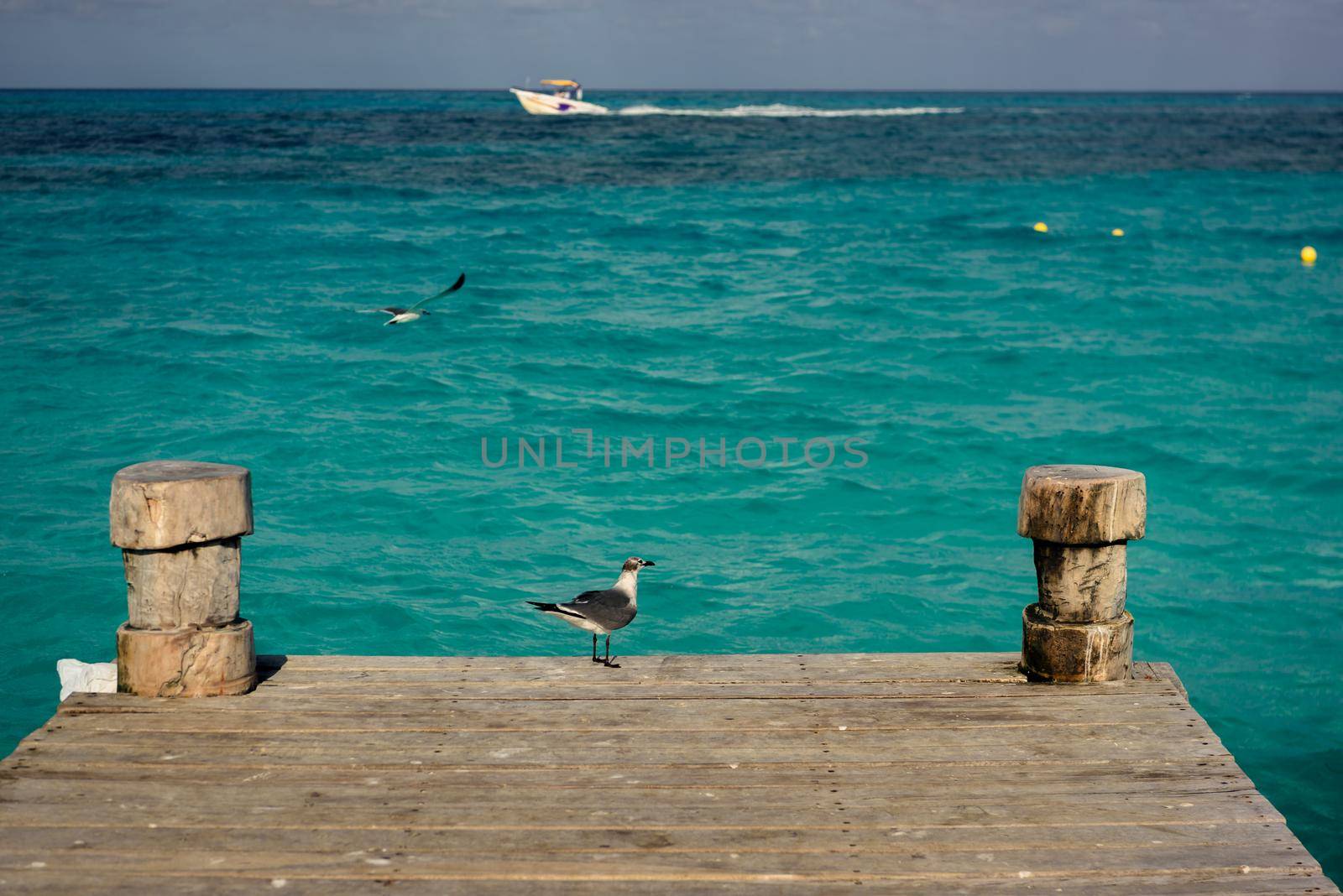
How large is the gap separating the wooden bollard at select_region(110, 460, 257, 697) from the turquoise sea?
4.18m

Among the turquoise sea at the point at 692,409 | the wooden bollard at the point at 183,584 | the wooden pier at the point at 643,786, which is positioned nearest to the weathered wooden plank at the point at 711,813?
the wooden pier at the point at 643,786

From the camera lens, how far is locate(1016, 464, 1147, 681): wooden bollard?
4766mm

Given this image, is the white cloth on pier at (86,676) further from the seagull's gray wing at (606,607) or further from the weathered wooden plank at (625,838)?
the seagull's gray wing at (606,607)

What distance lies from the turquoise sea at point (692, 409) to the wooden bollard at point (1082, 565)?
2974 millimetres

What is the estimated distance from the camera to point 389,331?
19266 millimetres

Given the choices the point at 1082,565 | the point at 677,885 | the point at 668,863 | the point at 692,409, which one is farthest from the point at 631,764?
the point at 692,409

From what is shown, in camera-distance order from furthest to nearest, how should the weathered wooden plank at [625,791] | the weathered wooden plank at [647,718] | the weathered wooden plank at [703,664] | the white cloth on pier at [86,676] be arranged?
1. the white cloth on pier at [86,676]
2. the weathered wooden plank at [703,664]
3. the weathered wooden plank at [647,718]
4. the weathered wooden plank at [625,791]

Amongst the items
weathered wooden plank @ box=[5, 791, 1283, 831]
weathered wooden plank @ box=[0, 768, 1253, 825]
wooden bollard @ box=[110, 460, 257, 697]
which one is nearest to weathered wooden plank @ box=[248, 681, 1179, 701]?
wooden bollard @ box=[110, 460, 257, 697]

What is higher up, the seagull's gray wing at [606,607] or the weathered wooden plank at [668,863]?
the seagull's gray wing at [606,607]

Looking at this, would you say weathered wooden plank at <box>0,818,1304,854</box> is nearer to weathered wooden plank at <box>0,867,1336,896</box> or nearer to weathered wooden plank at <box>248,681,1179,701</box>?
weathered wooden plank at <box>0,867,1336,896</box>

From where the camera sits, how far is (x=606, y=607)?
5340 millimetres

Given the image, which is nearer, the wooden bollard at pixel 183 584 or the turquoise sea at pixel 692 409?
the wooden bollard at pixel 183 584

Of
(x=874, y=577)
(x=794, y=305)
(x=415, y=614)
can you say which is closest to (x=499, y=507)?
(x=415, y=614)

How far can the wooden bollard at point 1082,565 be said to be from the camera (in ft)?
15.6
